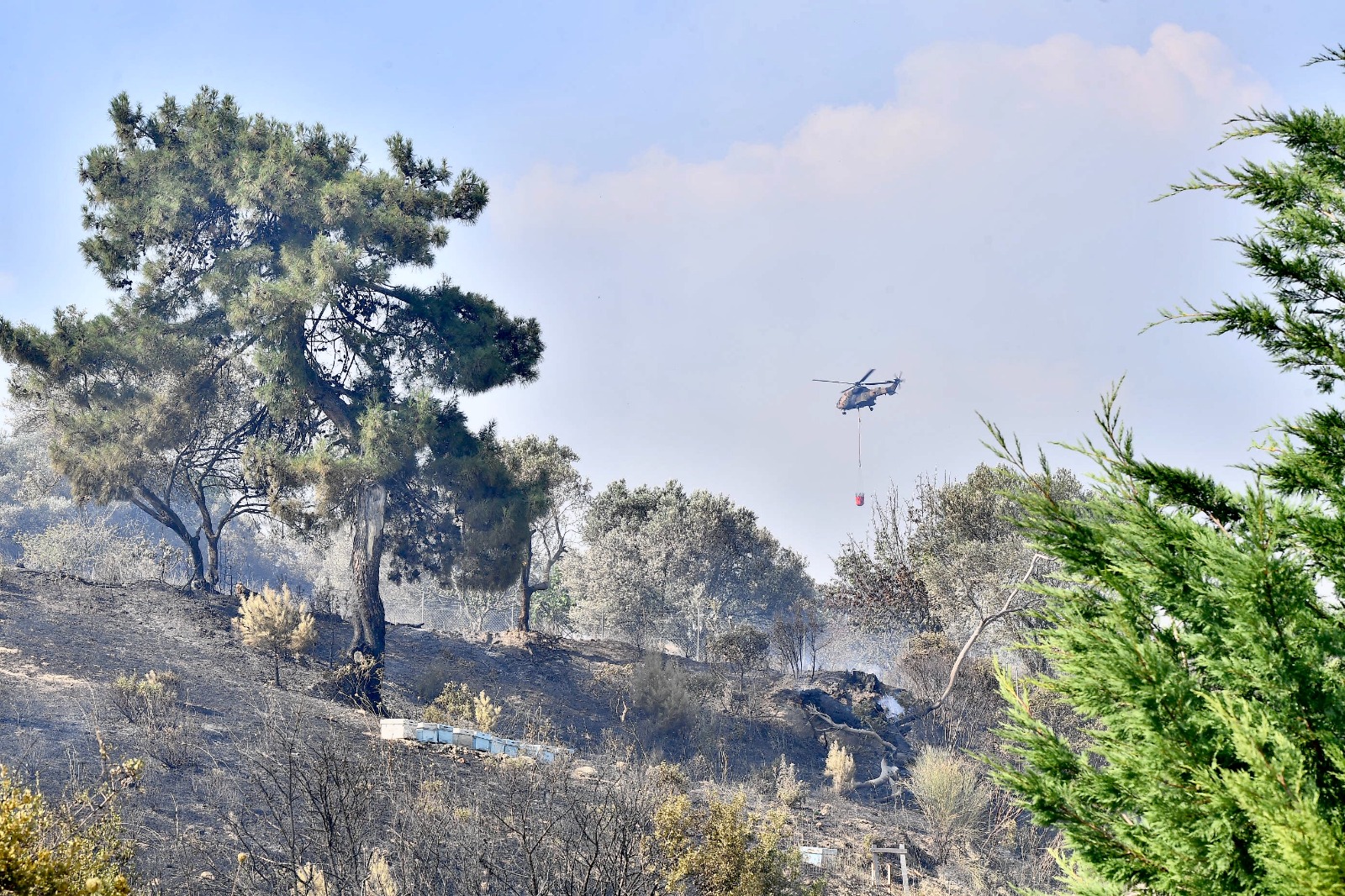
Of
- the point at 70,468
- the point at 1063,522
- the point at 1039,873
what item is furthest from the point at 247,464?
the point at 1063,522

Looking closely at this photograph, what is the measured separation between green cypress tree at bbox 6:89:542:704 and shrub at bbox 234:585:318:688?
40.0 inches

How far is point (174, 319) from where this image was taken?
19781 mm

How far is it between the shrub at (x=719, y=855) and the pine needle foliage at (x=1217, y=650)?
296 inches

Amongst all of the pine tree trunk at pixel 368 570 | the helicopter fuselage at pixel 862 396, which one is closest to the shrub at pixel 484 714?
the pine tree trunk at pixel 368 570

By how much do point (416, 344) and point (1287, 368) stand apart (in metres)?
19.1

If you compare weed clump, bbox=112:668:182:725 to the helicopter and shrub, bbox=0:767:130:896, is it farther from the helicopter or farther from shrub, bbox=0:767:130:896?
the helicopter

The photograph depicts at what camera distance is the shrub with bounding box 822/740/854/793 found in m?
20.0

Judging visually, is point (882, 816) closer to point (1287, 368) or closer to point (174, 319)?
point (1287, 368)

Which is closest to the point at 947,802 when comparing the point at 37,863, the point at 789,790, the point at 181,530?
the point at 789,790

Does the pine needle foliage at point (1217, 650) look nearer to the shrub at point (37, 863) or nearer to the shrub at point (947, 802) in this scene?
the shrub at point (37, 863)

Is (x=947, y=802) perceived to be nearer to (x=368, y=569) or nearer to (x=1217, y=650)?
(x=368, y=569)

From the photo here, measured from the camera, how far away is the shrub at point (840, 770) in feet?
65.5

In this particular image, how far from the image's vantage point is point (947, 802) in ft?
52.5

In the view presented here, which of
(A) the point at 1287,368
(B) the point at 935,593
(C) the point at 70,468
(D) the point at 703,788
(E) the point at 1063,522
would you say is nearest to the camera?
(E) the point at 1063,522
